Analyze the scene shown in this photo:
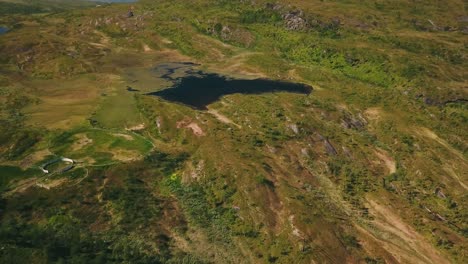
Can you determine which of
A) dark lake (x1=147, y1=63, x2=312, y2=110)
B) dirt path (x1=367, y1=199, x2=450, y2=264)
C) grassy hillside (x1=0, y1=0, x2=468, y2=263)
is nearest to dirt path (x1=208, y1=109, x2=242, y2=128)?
grassy hillside (x1=0, y1=0, x2=468, y2=263)

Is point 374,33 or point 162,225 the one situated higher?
point 374,33

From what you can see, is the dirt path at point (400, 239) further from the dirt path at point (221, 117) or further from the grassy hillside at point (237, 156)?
the dirt path at point (221, 117)

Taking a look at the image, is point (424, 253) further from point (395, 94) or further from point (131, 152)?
point (395, 94)

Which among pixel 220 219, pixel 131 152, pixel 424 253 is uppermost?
pixel 131 152

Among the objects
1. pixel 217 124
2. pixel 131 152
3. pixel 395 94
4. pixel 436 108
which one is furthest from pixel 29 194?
pixel 436 108

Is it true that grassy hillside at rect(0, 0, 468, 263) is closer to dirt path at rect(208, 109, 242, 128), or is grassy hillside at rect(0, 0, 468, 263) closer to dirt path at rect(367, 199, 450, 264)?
dirt path at rect(367, 199, 450, 264)

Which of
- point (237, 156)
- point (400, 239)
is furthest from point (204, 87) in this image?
point (400, 239)

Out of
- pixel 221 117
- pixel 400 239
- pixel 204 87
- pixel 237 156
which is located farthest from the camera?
pixel 204 87

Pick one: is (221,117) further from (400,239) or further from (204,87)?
(400,239)
